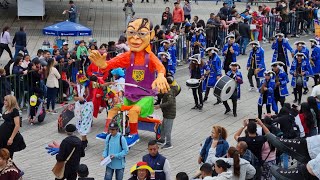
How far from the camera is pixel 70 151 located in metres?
11.5

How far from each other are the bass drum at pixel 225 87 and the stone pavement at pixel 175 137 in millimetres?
661

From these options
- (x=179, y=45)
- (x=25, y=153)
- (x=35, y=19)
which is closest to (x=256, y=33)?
(x=179, y=45)

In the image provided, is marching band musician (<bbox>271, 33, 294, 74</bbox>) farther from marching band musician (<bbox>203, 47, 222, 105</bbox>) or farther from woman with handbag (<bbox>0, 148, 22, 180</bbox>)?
woman with handbag (<bbox>0, 148, 22, 180</bbox>)

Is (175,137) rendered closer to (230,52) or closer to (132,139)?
(132,139)

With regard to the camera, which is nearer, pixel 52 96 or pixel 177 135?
pixel 177 135

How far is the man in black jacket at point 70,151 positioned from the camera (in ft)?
37.6

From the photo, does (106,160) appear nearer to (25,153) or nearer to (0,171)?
(0,171)

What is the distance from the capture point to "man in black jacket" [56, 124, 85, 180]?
451 inches

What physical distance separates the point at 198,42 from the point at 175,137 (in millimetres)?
7157

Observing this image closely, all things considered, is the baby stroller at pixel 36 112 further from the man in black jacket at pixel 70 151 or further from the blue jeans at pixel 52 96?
the man in black jacket at pixel 70 151

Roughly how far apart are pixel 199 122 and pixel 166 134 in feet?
8.22

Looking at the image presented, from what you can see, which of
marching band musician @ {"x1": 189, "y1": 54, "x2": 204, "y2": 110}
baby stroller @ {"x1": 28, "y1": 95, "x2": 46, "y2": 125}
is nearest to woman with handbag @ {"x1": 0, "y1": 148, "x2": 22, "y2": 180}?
baby stroller @ {"x1": 28, "y1": 95, "x2": 46, "y2": 125}

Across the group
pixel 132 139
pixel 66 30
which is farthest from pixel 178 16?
pixel 132 139

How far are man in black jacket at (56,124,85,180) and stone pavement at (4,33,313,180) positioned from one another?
1791 mm
